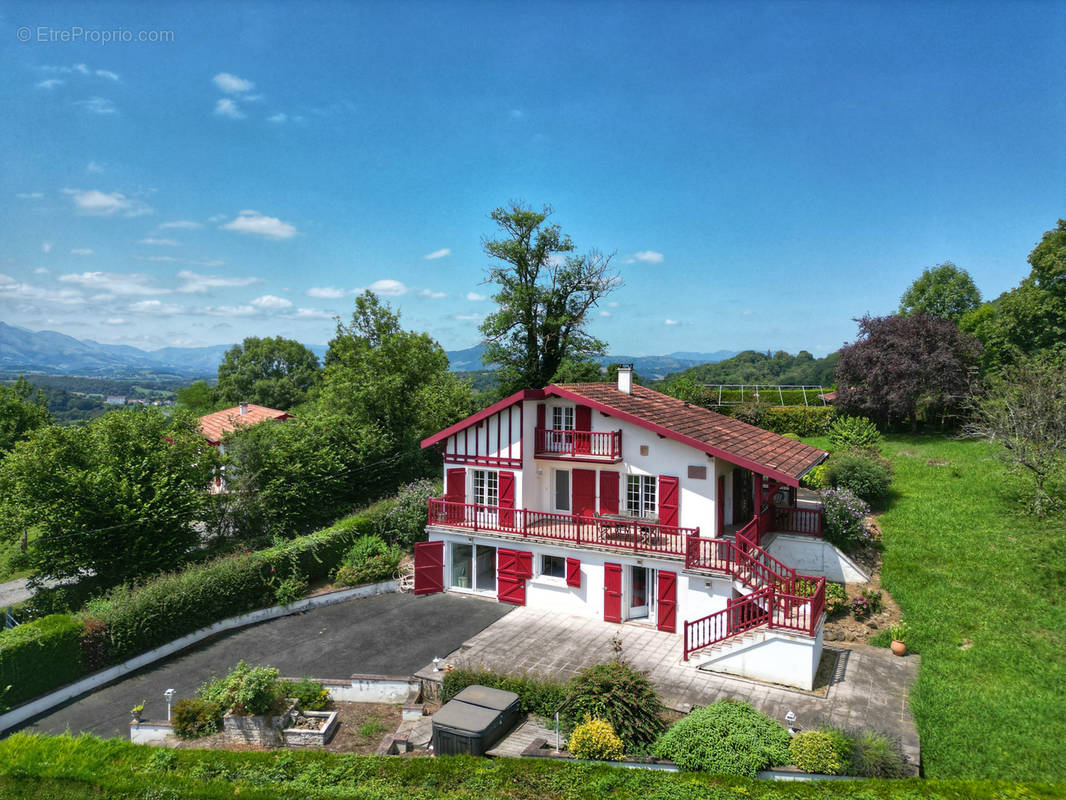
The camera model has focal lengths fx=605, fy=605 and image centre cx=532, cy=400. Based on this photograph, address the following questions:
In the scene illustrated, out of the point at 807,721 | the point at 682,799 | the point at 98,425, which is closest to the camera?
the point at 682,799

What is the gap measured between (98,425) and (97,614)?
27.4 feet

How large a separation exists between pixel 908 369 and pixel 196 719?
31683 mm

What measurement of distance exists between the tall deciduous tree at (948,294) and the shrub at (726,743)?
5237 cm

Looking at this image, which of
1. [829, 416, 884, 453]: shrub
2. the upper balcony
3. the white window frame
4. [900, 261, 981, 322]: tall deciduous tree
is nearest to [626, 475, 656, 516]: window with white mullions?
the white window frame

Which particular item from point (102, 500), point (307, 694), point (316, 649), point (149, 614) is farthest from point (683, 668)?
point (102, 500)

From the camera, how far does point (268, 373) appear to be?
74.4 m

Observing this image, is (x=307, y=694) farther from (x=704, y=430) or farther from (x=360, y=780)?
(x=704, y=430)

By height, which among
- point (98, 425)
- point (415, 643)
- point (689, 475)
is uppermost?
point (98, 425)

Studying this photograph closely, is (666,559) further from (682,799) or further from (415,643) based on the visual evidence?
(682,799)

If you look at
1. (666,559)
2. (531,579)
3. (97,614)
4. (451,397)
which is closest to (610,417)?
(666,559)

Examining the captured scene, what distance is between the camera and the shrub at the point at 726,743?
9664 mm

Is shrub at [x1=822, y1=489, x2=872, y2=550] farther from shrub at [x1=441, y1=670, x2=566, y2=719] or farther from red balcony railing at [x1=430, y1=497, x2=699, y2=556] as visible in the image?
shrub at [x1=441, y1=670, x2=566, y2=719]

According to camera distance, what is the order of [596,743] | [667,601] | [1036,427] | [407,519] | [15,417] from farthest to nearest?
1. [15,417]
2. [407,519]
3. [1036,427]
4. [667,601]
5. [596,743]

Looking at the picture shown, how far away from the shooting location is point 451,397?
110ft
